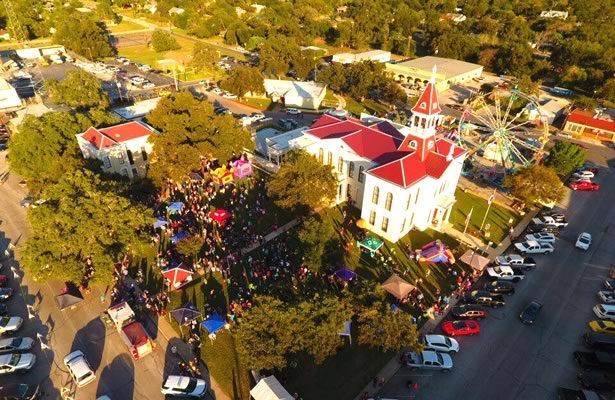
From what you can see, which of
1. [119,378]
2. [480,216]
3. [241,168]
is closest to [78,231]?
[119,378]

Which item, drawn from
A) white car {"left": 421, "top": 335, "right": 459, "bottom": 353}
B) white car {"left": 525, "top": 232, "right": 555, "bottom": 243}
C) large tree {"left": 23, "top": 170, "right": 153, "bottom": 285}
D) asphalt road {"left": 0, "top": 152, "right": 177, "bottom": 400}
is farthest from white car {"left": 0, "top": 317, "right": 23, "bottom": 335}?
white car {"left": 525, "top": 232, "right": 555, "bottom": 243}

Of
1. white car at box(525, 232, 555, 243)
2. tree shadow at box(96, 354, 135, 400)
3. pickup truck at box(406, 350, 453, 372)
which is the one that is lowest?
tree shadow at box(96, 354, 135, 400)

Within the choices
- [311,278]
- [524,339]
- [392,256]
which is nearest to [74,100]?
[311,278]

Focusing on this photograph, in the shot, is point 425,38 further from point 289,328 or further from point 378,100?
point 289,328

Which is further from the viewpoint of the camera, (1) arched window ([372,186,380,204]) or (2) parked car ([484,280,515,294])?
(1) arched window ([372,186,380,204])

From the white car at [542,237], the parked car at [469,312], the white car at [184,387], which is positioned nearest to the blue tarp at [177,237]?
the white car at [184,387]

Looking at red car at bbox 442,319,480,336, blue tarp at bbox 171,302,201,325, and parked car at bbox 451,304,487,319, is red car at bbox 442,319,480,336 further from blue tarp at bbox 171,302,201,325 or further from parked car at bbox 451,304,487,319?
blue tarp at bbox 171,302,201,325
